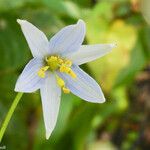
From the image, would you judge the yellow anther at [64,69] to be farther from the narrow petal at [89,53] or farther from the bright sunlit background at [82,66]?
the bright sunlit background at [82,66]

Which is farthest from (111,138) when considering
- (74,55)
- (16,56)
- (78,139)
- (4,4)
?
(74,55)

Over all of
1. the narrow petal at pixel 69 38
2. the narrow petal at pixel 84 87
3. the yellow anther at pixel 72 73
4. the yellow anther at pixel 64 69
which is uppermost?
the narrow petal at pixel 69 38

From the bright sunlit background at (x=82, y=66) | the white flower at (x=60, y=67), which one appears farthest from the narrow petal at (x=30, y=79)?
the bright sunlit background at (x=82, y=66)

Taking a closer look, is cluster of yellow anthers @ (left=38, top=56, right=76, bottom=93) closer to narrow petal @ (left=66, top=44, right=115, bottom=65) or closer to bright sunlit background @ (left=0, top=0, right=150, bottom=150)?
narrow petal @ (left=66, top=44, right=115, bottom=65)

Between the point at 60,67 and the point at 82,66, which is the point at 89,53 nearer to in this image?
the point at 60,67

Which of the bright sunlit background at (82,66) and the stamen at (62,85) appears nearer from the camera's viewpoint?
the stamen at (62,85)

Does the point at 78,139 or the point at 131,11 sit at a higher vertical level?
the point at 131,11

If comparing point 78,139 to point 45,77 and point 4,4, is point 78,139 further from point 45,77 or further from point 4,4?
point 45,77

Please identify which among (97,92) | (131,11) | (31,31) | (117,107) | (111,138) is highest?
(31,31)
